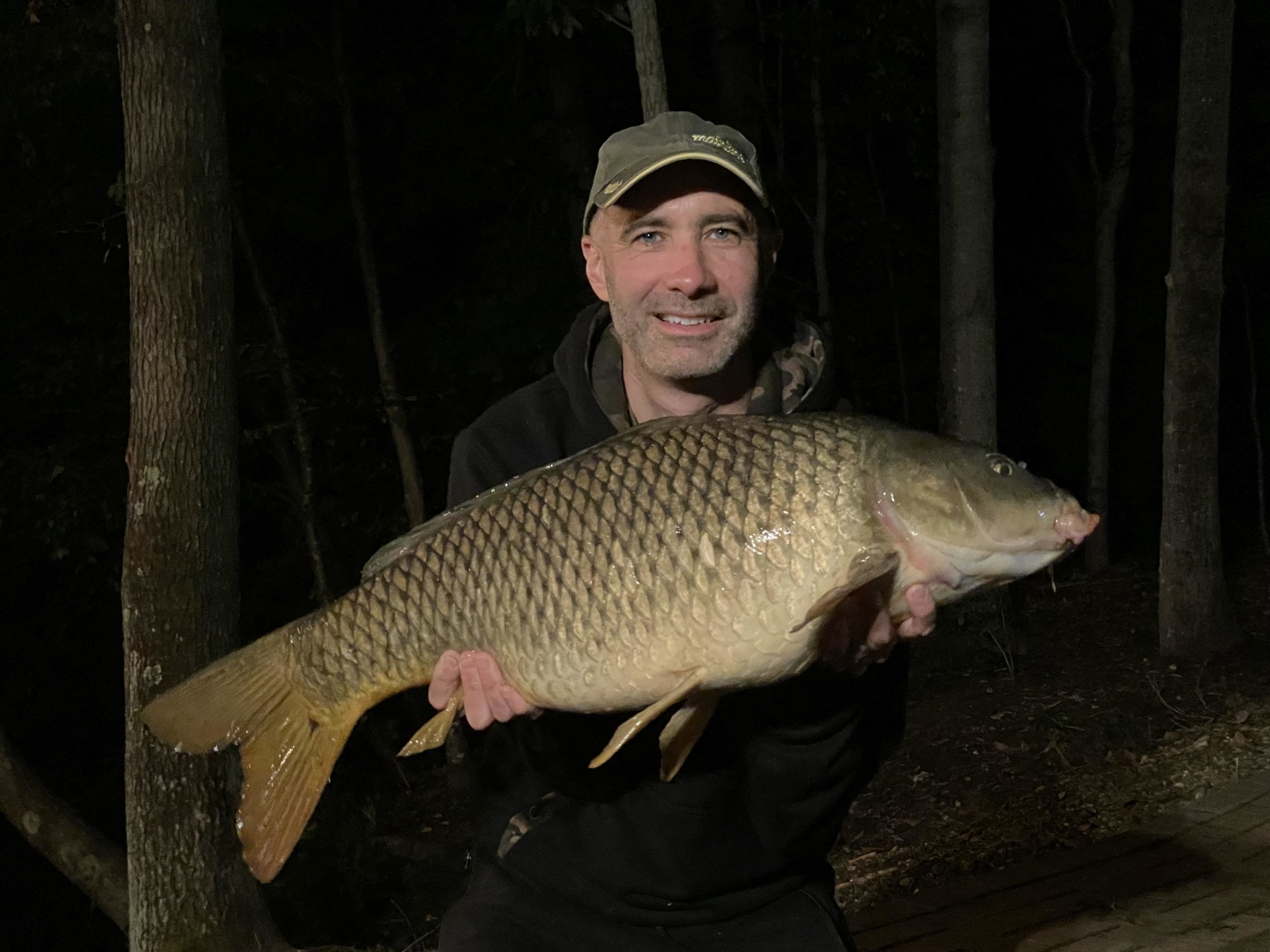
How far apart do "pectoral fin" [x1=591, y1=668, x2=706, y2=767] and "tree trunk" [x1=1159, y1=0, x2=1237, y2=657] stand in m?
4.95

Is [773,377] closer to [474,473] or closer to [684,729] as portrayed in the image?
[474,473]

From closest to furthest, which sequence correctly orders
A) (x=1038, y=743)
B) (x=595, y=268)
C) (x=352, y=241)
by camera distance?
1. (x=595, y=268)
2. (x=1038, y=743)
3. (x=352, y=241)

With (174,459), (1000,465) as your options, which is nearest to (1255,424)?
(174,459)

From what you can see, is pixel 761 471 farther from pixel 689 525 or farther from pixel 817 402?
pixel 817 402

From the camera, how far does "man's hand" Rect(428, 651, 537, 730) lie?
177 cm

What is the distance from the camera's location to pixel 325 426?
Answer: 8156 mm

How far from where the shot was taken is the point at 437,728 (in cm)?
187

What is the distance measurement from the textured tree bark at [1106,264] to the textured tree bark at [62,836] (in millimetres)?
6570

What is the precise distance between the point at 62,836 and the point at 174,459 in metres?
1.99

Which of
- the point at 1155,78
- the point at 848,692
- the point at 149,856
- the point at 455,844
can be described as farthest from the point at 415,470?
the point at 1155,78

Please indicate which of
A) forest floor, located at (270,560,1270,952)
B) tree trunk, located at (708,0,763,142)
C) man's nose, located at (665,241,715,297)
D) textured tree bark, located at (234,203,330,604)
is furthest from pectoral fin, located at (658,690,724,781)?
tree trunk, located at (708,0,763,142)

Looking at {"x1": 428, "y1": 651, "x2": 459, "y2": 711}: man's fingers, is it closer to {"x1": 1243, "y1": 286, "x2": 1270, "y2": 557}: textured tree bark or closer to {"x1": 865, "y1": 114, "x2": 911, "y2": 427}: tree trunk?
{"x1": 1243, "y1": 286, "x2": 1270, "y2": 557}: textured tree bark

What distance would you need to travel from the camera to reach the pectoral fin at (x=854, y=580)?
1600 mm

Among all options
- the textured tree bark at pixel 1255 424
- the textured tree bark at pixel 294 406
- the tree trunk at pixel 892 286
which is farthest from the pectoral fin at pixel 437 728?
the tree trunk at pixel 892 286
